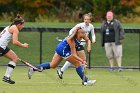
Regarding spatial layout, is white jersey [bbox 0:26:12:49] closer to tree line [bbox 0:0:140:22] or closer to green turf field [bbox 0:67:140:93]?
green turf field [bbox 0:67:140:93]

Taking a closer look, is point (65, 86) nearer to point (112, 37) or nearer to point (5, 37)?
point (5, 37)

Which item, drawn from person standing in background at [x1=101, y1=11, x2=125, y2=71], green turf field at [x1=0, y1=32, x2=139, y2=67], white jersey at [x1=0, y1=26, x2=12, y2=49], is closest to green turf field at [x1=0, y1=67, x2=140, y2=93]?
white jersey at [x1=0, y1=26, x2=12, y2=49]

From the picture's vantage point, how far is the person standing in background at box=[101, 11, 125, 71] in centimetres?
2344

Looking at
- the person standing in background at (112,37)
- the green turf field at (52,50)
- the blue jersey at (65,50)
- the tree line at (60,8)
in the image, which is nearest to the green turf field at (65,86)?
the blue jersey at (65,50)

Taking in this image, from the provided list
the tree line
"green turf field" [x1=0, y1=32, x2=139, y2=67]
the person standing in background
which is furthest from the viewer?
the tree line

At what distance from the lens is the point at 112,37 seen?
2364 centimetres

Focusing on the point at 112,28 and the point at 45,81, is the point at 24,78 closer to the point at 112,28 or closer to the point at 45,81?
the point at 45,81

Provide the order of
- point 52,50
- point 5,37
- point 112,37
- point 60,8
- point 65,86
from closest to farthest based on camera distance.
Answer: point 65,86, point 5,37, point 112,37, point 52,50, point 60,8

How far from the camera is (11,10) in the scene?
39625mm

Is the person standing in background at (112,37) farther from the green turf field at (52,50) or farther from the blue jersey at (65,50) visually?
the blue jersey at (65,50)

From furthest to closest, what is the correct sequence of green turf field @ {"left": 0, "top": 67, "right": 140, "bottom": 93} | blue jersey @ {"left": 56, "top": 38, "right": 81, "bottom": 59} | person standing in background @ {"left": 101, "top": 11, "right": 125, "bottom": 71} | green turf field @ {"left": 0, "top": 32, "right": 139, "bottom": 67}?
green turf field @ {"left": 0, "top": 32, "right": 139, "bottom": 67}
person standing in background @ {"left": 101, "top": 11, "right": 125, "bottom": 71}
blue jersey @ {"left": 56, "top": 38, "right": 81, "bottom": 59}
green turf field @ {"left": 0, "top": 67, "right": 140, "bottom": 93}

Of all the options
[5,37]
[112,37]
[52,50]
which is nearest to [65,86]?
[5,37]

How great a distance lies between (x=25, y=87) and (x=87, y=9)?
77.0 ft

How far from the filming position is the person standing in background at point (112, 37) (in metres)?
23.4
